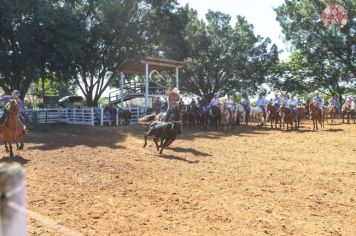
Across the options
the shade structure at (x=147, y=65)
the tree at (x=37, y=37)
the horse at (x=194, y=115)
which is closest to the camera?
the horse at (x=194, y=115)

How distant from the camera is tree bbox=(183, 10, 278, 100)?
40.5 meters

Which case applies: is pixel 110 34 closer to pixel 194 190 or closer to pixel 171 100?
pixel 171 100

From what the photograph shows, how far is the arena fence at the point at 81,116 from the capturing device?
27.0m

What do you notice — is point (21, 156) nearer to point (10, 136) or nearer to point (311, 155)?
point (10, 136)

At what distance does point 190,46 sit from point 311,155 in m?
28.6

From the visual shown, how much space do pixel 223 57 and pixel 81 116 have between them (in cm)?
1799

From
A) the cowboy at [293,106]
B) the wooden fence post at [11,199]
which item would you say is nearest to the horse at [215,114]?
the cowboy at [293,106]

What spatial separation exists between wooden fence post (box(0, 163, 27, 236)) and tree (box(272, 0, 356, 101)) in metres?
39.1

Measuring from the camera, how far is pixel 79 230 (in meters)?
A: 5.60

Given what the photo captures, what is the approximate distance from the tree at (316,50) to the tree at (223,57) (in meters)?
2.52

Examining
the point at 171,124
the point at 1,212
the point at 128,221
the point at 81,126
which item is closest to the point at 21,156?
the point at 171,124

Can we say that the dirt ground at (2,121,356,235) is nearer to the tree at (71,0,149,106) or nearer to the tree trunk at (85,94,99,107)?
the tree at (71,0,149,106)

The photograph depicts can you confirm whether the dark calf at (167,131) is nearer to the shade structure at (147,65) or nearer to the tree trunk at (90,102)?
the shade structure at (147,65)

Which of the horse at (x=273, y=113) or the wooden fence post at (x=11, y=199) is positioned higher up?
the horse at (x=273, y=113)
